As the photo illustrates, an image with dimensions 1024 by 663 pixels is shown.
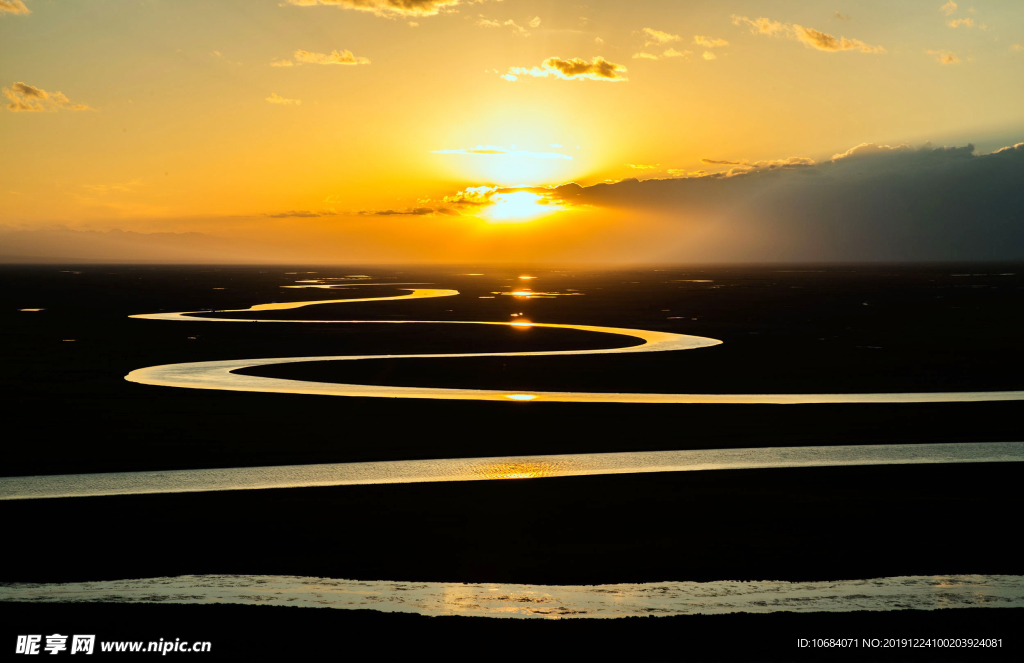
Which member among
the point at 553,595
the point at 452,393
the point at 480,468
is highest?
the point at 553,595

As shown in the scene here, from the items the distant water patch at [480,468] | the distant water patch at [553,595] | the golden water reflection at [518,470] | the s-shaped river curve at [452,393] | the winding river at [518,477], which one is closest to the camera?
the distant water patch at [553,595]

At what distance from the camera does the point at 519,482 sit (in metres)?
13.3

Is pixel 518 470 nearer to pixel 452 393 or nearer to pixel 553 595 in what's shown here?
pixel 553 595

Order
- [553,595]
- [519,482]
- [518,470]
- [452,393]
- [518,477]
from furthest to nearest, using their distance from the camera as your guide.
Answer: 1. [452,393]
2. [518,470]
3. [518,477]
4. [519,482]
5. [553,595]

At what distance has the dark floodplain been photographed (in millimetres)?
9383

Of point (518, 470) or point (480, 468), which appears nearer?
point (518, 470)

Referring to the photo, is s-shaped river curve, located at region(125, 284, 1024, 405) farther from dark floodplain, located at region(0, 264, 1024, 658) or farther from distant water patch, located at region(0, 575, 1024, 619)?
distant water patch, located at region(0, 575, 1024, 619)

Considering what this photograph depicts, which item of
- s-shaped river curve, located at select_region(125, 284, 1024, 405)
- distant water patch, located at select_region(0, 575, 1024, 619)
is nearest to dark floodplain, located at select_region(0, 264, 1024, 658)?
distant water patch, located at select_region(0, 575, 1024, 619)

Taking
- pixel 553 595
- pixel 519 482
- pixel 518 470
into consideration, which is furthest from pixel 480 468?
pixel 553 595

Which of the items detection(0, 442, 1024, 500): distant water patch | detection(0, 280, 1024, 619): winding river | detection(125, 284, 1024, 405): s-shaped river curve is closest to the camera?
detection(0, 280, 1024, 619): winding river

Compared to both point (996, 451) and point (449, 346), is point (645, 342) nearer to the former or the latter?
point (449, 346)

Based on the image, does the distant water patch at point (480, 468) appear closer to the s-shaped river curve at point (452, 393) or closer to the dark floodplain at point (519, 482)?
the dark floodplain at point (519, 482)

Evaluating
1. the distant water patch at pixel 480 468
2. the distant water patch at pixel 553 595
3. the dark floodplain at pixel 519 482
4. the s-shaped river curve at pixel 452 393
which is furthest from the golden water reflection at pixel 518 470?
the s-shaped river curve at pixel 452 393

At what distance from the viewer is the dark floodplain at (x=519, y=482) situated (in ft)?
30.8
